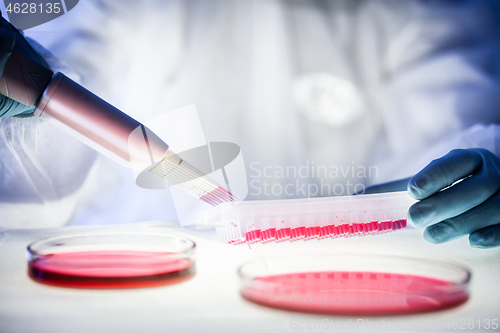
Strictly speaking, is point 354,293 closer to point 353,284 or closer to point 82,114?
point 353,284

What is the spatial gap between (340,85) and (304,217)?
60cm

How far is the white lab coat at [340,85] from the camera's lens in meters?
0.98

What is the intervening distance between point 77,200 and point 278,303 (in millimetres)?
799

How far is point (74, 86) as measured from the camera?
1.53ft

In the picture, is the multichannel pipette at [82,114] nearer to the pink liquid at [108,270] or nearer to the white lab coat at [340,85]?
the pink liquid at [108,270]

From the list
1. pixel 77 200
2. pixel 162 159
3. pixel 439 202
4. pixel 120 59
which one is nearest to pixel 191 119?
pixel 120 59

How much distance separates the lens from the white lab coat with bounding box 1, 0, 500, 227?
98 cm

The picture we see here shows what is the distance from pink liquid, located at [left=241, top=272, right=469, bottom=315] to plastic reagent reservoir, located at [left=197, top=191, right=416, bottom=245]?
0.10 metres

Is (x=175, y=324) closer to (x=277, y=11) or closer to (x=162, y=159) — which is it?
(x=162, y=159)

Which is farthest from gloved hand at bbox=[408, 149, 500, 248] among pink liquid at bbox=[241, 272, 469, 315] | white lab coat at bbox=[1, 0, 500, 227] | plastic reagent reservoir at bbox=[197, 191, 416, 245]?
white lab coat at bbox=[1, 0, 500, 227]

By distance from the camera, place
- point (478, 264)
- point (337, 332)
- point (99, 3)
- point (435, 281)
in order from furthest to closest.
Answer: point (99, 3) → point (478, 264) → point (435, 281) → point (337, 332)

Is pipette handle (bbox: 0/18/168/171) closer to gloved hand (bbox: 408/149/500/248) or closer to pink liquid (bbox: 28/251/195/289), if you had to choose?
pink liquid (bbox: 28/251/195/289)

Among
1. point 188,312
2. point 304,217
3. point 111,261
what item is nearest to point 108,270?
point 111,261

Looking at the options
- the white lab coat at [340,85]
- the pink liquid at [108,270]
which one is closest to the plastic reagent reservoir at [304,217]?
the pink liquid at [108,270]
